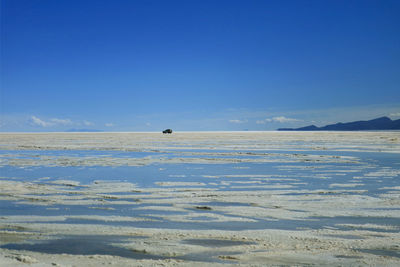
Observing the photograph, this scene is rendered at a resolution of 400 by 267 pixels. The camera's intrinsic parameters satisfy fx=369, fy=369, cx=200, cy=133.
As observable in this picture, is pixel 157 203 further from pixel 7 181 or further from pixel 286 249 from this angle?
pixel 7 181

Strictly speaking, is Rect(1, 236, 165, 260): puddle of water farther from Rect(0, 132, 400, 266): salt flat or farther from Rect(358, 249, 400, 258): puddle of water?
Rect(358, 249, 400, 258): puddle of water

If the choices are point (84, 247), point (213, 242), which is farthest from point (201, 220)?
point (84, 247)

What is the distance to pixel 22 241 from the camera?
5.41 metres

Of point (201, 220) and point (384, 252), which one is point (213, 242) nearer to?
point (201, 220)

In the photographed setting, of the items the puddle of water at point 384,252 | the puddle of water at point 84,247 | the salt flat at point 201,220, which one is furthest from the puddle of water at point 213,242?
the puddle of water at point 384,252

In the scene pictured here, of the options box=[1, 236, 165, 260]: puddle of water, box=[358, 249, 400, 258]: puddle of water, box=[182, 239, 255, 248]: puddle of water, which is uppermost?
box=[1, 236, 165, 260]: puddle of water

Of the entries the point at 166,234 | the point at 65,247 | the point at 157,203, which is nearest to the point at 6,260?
the point at 65,247

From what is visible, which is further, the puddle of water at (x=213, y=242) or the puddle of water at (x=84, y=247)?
the puddle of water at (x=213, y=242)

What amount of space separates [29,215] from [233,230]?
3.91m

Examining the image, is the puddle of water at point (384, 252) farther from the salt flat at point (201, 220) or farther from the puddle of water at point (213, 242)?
the puddle of water at point (213, 242)

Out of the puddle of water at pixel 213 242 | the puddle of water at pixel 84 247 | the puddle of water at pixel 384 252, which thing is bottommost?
the puddle of water at pixel 384 252

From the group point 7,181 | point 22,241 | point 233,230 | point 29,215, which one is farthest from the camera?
point 7,181

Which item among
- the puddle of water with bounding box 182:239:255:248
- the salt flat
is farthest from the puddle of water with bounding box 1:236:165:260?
the puddle of water with bounding box 182:239:255:248

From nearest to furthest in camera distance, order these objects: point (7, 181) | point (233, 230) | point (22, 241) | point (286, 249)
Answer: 1. point (286, 249)
2. point (22, 241)
3. point (233, 230)
4. point (7, 181)
